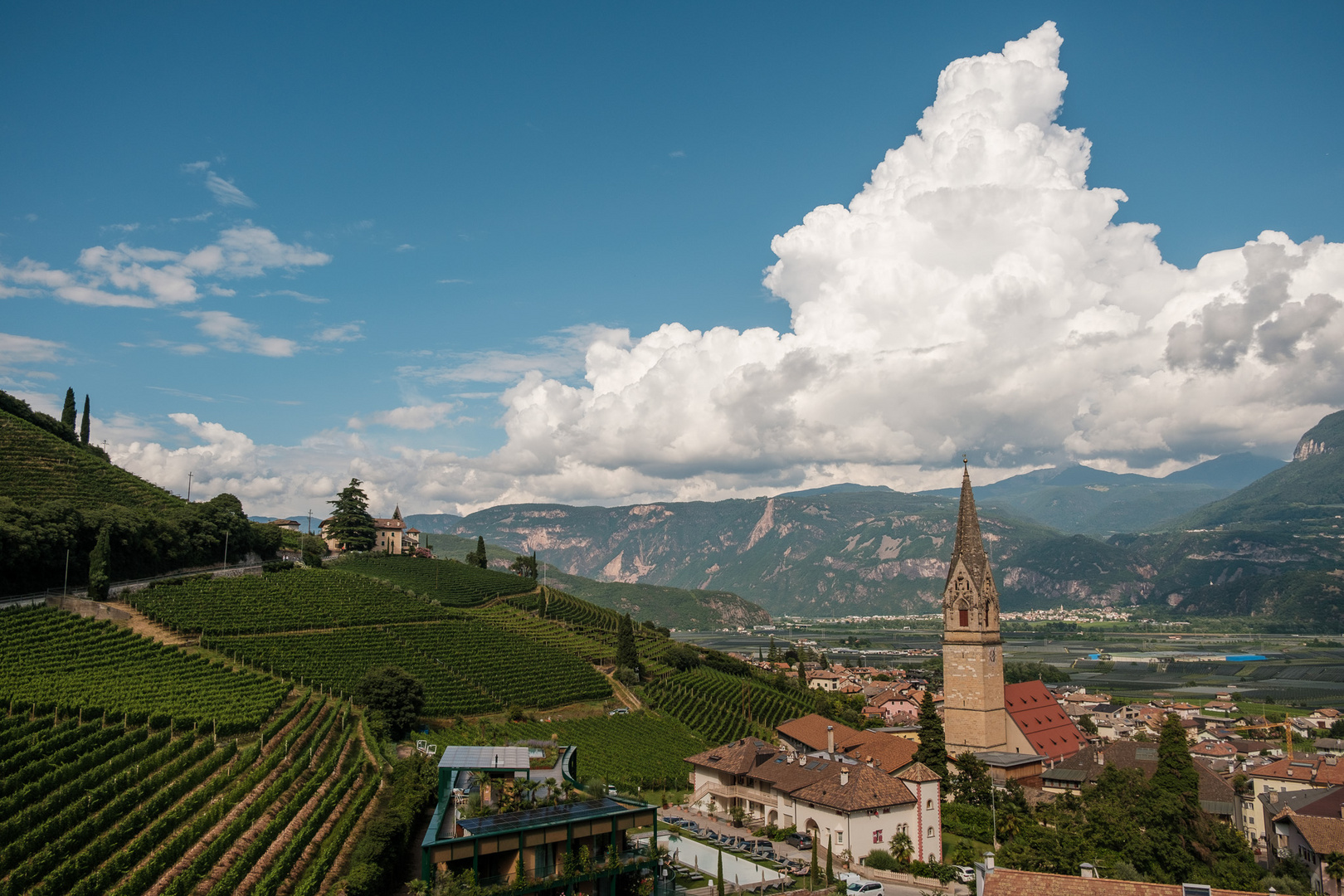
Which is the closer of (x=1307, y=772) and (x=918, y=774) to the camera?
(x=918, y=774)

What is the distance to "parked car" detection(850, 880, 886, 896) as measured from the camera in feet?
105

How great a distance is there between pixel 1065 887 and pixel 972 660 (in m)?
37.0

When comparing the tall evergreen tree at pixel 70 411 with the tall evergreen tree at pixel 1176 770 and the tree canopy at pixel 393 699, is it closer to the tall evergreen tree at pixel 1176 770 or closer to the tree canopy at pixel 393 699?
the tree canopy at pixel 393 699

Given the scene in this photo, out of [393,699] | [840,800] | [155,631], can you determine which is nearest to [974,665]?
[840,800]

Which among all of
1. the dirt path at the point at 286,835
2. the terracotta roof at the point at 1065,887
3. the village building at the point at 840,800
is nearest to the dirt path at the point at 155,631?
the dirt path at the point at 286,835

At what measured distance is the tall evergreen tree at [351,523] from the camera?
377 ft

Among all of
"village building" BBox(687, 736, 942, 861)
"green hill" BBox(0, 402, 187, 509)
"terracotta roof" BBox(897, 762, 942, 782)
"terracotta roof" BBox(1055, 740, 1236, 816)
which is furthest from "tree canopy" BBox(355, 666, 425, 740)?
"terracotta roof" BBox(1055, 740, 1236, 816)

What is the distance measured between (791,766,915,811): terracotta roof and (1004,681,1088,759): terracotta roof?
23.1 metres

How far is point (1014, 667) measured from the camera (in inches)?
5266

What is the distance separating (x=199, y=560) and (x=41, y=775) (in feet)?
188

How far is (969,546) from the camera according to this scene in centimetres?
5962

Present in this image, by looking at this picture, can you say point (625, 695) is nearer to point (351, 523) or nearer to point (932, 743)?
point (932, 743)

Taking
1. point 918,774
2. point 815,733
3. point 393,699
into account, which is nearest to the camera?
point 918,774

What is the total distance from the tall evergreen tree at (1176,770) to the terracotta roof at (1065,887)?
22.6 metres
